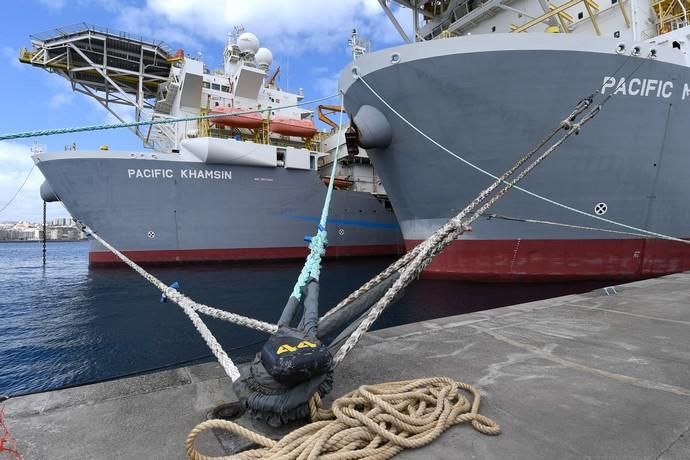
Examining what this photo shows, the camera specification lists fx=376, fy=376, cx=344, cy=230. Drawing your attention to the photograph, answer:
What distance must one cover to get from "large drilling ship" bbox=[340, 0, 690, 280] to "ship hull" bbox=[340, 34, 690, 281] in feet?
0.08

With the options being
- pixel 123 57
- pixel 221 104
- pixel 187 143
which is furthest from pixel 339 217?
pixel 123 57

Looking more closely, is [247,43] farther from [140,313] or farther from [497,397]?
[497,397]

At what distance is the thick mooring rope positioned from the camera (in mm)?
1727

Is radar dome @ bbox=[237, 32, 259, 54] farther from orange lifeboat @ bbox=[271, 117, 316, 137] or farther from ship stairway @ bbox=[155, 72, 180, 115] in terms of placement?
orange lifeboat @ bbox=[271, 117, 316, 137]

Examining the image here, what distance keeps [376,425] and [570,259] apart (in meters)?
9.67

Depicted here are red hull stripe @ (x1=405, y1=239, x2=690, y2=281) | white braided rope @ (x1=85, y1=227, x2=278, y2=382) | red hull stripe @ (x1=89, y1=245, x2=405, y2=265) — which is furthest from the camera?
red hull stripe @ (x1=89, y1=245, x2=405, y2=265)

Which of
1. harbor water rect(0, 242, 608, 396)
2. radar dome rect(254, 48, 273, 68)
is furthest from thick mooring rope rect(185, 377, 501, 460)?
radar dome rect(254, 48, 273, 68)

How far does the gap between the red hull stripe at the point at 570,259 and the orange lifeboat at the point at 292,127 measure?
11.4m

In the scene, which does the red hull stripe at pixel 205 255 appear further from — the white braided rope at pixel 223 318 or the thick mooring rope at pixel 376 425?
the thick mooring rope at pixel 376 425

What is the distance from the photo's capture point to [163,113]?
22578 mm

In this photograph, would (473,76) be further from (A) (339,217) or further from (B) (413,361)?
(A) (339,217)

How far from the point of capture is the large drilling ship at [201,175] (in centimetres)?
1555

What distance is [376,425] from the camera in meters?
1.87

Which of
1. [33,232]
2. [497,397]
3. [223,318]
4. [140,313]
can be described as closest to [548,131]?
[497,397]
